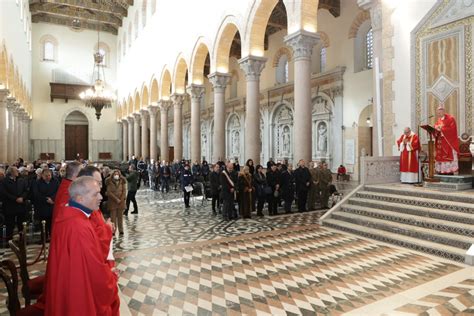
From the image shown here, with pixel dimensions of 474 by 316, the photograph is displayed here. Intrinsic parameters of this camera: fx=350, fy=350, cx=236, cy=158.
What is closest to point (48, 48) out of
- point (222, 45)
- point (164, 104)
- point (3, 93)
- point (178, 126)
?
point (164, 104)

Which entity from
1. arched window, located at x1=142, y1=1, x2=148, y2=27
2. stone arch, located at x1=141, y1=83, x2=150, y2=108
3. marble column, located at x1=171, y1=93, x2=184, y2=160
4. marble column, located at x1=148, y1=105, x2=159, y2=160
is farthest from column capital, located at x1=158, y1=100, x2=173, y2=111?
arched window, located at x1=142, y1=1, x2=148, y2=27

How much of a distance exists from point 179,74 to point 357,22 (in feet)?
32.2

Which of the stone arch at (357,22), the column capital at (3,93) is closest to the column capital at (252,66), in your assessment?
the stone arch at (357,22)

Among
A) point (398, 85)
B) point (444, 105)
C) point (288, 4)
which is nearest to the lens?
point (444, 105)

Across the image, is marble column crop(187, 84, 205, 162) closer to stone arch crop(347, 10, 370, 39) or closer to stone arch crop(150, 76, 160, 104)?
stone arch crop(347, 10, 370, 39)

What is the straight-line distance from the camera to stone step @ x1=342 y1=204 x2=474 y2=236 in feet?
18.8

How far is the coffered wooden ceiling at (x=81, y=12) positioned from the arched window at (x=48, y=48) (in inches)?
66.1

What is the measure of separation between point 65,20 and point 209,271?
36.7 meters

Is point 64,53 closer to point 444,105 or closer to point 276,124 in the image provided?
point 276,124

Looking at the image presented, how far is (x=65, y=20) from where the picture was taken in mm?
34188

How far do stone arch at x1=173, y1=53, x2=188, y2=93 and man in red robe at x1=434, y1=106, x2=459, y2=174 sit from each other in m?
14.5

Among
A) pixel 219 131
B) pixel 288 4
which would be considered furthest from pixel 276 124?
pixel 288 4

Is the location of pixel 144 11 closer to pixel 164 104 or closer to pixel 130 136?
pixel 164 104

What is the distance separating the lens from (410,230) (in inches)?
245
